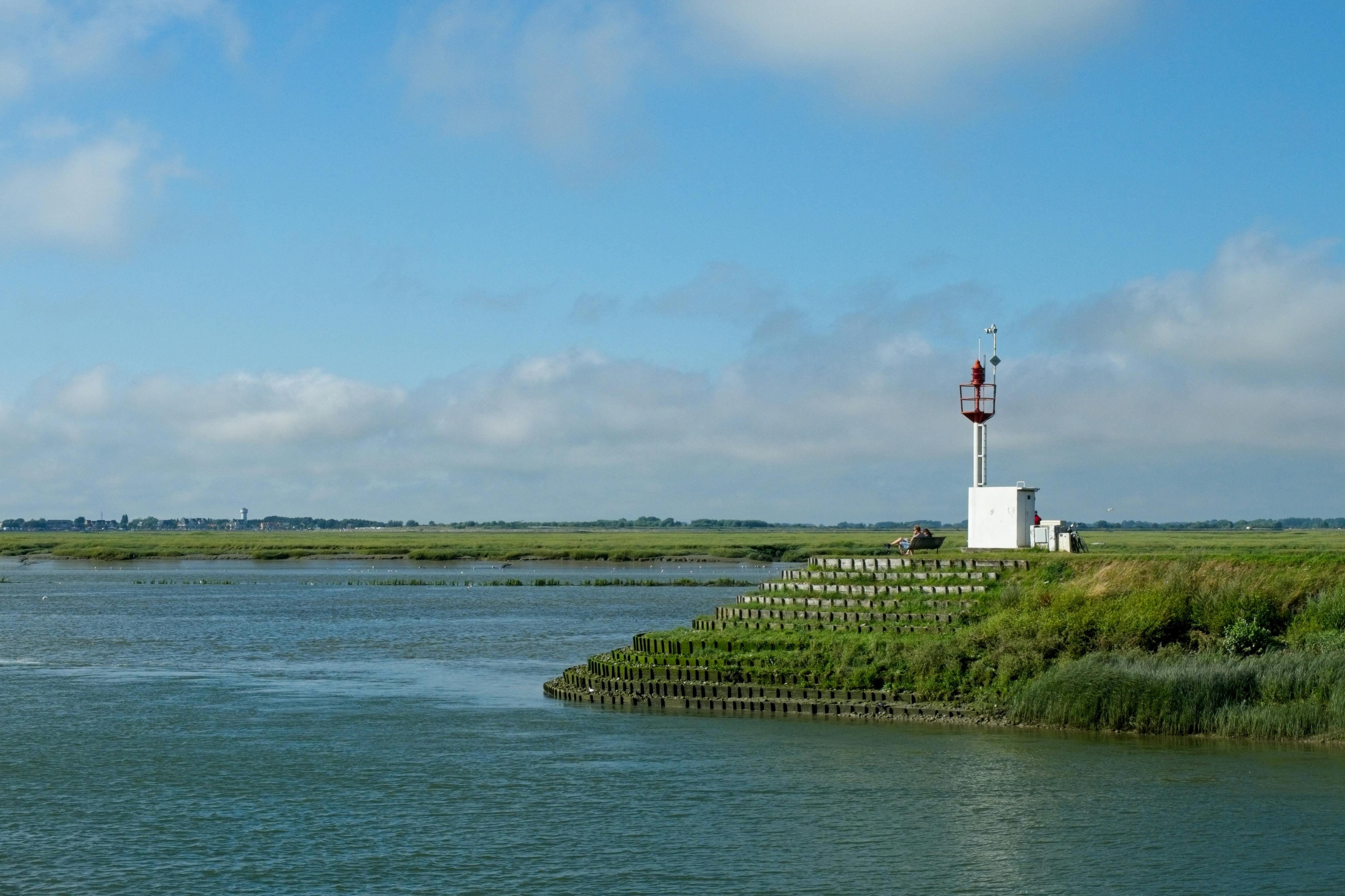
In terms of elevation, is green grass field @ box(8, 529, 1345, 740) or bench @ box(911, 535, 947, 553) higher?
bench @ box(911, 535, 947, 553)

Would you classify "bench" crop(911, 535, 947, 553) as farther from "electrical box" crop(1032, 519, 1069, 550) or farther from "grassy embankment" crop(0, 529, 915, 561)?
"grassy embankment" crop(0, 529, 915, 561)

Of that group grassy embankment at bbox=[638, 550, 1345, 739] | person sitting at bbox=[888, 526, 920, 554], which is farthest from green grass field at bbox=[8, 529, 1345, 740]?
person sitting at bbox=[888, 526, 920, 554]

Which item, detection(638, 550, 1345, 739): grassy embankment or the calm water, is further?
detection(638, 550, 1345, 739): grassy embankment

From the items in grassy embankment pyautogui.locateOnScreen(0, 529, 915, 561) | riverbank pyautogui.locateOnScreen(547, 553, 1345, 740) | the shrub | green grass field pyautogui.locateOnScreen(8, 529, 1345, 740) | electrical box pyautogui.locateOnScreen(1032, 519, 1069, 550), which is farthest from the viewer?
grassy embankment pyautogui.locateOnScreen(0, 529, 915, 561)

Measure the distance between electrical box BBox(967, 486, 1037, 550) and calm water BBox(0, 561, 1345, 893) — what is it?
11.4 metres

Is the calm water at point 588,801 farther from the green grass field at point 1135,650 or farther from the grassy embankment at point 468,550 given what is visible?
the grassy embankment at point 468,550

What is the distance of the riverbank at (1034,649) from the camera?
3244 centimetres

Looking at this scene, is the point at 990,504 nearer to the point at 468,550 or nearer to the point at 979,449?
the point at 979,449

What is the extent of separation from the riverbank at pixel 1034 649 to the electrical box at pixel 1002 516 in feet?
12.6

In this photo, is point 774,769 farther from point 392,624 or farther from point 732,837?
point 392,624

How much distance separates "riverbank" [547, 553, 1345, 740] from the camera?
32438mm

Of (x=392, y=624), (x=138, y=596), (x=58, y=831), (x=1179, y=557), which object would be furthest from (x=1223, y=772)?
(x=138, y=596)

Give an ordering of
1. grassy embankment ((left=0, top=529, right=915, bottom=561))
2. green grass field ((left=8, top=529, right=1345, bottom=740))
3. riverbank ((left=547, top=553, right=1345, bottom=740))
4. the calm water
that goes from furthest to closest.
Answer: grassy embankment ((left=0, top=529, right=915, bottom=561)) < riverbank ((left=547, top=553, right=1345, bottom=740)) < green grass field ((left=8, top=529, right=1345, bottom=740)) < the calm water

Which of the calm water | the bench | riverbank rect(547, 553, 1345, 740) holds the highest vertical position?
the bench
